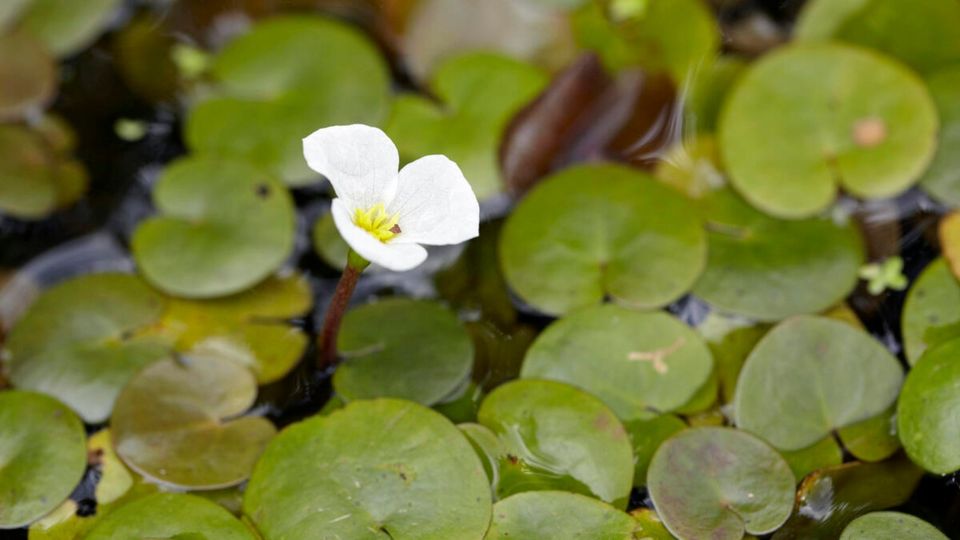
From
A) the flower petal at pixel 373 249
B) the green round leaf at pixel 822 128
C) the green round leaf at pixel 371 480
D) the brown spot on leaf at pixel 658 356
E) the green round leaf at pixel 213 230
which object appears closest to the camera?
the flower petal at pixel 373 249


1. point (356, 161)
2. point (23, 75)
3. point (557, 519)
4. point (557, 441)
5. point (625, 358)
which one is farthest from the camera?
point (23, 75)

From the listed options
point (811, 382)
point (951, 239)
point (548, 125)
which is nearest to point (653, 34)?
point (548, 125)

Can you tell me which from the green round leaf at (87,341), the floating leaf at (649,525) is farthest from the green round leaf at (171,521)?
the floating leaf at (649,525)

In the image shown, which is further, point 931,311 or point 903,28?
point 903,28

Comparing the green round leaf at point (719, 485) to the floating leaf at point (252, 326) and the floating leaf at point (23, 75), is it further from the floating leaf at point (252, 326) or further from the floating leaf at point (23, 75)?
the floating leaf at point (23, 75)

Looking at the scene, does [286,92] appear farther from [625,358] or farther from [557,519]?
[557,519]

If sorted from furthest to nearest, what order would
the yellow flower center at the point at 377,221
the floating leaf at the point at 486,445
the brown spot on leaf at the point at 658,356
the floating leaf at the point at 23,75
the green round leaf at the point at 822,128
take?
the floating leaf at the point at 23,75 < the green round leaf at the point at 822,128 < the brown spot on leaf at the point at 658,356 < the floating leaf at the point at 486,445 < the yellow flower center at the point at 377,221

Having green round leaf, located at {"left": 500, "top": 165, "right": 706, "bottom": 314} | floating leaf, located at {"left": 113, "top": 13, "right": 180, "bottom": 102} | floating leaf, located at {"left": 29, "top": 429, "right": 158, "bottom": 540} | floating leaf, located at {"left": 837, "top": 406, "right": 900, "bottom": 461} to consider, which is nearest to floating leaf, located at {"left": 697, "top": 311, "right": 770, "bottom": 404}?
green round leaf, located at {"left": 500, "top": 165, "right": 706, "bottom": 314}
